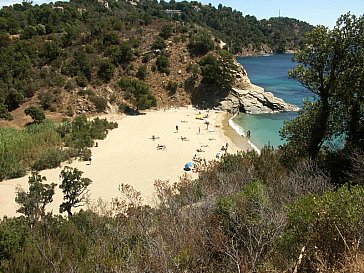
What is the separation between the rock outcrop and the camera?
181ft

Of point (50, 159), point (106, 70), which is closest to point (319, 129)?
point (50, 159)

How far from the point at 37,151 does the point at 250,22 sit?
577 feet

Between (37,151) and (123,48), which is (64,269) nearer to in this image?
(37,151)

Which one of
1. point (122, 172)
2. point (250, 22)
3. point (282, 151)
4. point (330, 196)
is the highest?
point (250, 22)

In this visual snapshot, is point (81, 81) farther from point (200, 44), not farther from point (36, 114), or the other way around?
point (200, 44)

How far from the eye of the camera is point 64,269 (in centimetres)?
904

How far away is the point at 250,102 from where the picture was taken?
55531 millimetres

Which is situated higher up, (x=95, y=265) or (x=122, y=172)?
(x=95, y=265)

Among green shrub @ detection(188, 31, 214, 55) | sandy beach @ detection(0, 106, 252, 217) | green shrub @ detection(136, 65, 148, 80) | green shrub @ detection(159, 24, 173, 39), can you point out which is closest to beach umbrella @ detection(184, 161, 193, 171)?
sandy beach @ detection(0, 106, 252, 217)

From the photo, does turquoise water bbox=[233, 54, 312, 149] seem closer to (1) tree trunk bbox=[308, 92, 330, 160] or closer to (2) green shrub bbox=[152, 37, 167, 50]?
(1) tree trunk bbox=[308, 92, 330, 160]

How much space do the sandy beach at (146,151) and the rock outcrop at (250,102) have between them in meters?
3.16

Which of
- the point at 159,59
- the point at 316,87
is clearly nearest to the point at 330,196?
the point at 316,87

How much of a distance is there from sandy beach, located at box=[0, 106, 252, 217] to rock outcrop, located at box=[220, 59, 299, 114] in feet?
10.4

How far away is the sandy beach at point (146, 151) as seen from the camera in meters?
26.4
